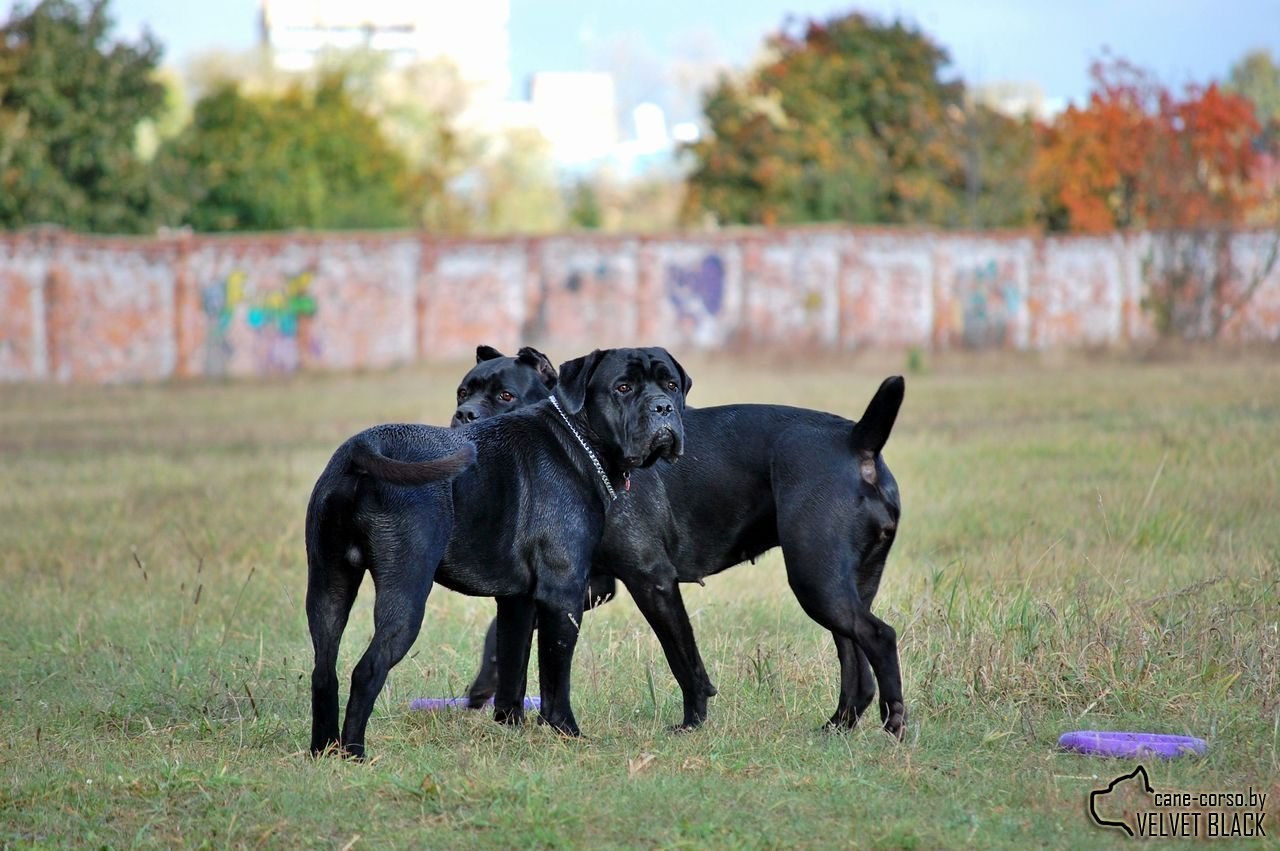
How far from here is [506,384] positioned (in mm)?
7391

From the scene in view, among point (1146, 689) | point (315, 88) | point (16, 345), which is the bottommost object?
point (16, 345)

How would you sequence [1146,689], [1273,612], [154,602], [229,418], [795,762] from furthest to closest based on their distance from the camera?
[229,418], [154,602], [1273,612], [1146,689], [795,762]

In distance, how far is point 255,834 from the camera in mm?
4789

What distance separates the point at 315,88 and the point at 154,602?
46.8m

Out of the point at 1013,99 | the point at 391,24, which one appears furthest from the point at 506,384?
the point at 391,24

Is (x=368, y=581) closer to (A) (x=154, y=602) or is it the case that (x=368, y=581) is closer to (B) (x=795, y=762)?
(A) (x=154, y=602)

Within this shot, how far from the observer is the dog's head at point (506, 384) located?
7355 mm

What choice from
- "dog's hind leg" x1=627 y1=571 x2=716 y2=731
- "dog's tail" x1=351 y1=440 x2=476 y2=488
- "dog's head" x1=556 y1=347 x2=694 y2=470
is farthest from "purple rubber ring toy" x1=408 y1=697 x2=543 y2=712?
"dog's tail" x1=351 y1=440 x2=476 y2=488

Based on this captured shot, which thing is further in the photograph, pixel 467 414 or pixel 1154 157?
pixel 1154 157

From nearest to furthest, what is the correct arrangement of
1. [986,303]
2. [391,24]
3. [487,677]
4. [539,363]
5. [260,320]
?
[487,677]
[539,363]
[260,320]
[986,303]
[391,24]

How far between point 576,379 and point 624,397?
0.73 feet

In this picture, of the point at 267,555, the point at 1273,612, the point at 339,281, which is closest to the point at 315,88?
the point at 339,281

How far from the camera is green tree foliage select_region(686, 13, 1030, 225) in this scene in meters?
44.1

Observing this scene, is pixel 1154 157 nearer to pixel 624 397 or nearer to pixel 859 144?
pixel 859 144
